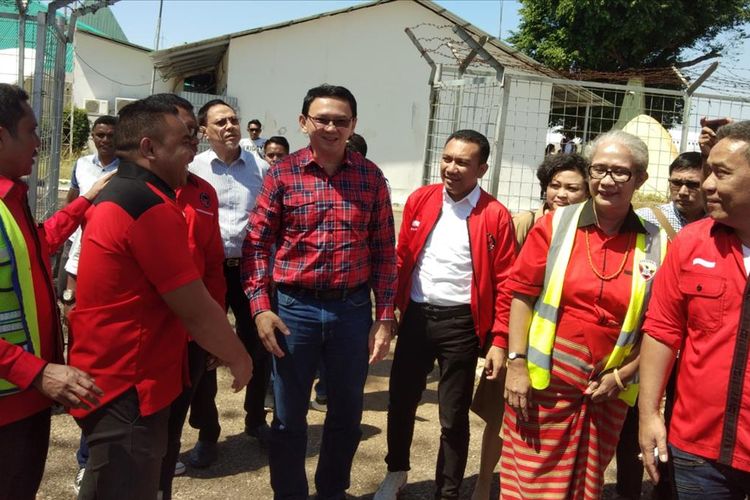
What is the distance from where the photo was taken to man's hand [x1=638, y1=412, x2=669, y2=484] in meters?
2.24

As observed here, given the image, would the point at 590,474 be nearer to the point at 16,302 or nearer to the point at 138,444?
the point at 138,444

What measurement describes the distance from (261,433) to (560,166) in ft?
7.89

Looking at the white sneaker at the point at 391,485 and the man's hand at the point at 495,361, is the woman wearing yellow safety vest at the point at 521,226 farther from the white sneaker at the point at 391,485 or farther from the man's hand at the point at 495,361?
the white sneaker at the point at 391,485

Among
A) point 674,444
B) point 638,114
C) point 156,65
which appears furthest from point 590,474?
point 156,65

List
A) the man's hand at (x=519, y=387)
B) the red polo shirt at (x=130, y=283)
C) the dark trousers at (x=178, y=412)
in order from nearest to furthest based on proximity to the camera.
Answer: the red polo shirt at (x=130, y=283) → the man's hand at (x=519, y=387) → the dark trousers at (x=178, y=412)

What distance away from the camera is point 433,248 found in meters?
3.49

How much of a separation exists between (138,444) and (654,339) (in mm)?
1763

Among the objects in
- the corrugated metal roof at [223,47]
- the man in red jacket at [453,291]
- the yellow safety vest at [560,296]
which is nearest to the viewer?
the yellow safety vest at [560,296]

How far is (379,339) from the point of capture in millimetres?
3291

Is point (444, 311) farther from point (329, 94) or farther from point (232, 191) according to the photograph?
point (232, 191)

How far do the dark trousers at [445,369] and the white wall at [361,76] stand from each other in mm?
15196

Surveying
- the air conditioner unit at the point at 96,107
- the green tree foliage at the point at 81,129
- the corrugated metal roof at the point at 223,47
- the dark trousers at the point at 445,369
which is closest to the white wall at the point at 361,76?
the corrugated metal roof at the point at 223,47

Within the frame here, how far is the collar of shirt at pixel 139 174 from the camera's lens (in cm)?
→ 220

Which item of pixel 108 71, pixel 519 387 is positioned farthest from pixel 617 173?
pixel 108 71
